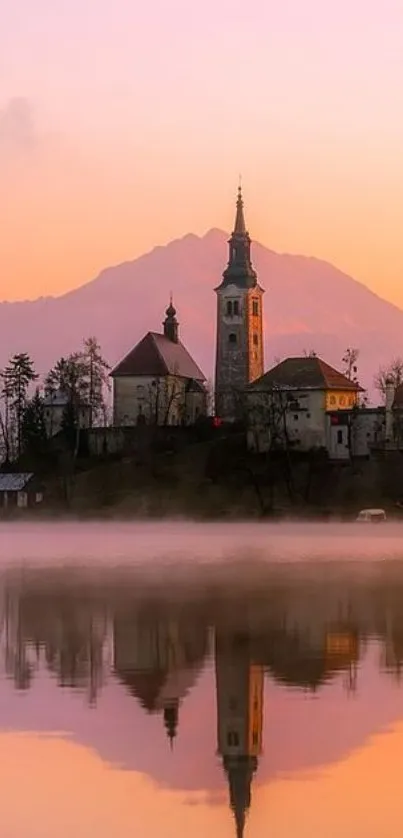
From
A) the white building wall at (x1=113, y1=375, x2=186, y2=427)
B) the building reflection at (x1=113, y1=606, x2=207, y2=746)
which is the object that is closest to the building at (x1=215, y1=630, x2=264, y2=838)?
the building reflection at (x1=113, y1=606, x2=207, y2=746)

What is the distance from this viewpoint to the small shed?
127875 millimetres

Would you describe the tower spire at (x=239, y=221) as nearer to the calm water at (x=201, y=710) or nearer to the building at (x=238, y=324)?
the building at (x=238, y=324)

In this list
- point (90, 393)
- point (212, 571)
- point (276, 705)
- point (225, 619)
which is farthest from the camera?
point (90, 393)

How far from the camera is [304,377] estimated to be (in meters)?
133

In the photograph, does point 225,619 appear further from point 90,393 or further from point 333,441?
point 90,393

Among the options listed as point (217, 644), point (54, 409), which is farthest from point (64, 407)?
point (217, 644)

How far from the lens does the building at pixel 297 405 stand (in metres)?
130

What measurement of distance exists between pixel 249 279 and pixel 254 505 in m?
41.6

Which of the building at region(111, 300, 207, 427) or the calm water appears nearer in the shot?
the calm water

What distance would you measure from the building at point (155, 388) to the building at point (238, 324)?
2810 mm

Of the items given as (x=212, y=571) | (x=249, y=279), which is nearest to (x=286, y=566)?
(x=212, y=571)

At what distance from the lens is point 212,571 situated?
5856 centimetres

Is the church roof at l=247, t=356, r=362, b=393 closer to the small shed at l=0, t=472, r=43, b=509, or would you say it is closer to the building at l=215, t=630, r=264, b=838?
the small shed at l=0, t=472, r=43, b=509

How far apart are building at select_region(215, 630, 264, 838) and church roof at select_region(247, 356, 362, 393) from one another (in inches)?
3915
